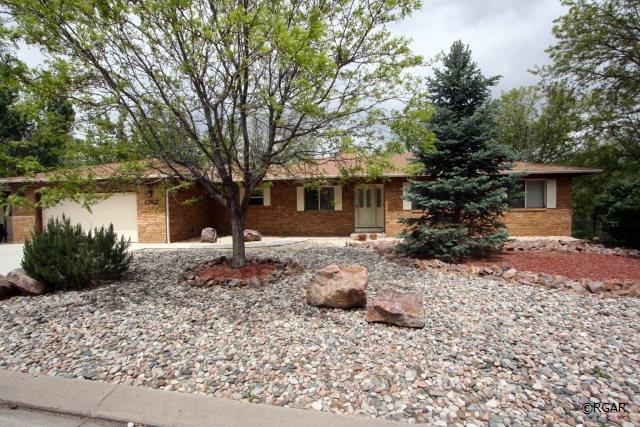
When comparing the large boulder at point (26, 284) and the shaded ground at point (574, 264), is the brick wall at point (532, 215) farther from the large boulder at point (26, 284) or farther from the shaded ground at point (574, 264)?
the large boulder at point (26, 284)

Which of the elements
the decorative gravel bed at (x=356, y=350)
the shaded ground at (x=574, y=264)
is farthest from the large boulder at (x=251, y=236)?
the shaded ground at (x=574, y=264)

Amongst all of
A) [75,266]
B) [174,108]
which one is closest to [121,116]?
[174,108]

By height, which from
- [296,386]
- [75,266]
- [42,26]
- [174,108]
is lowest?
[296,386]

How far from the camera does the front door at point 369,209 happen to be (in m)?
13.7

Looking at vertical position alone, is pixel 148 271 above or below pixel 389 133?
below

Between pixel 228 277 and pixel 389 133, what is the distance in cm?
369

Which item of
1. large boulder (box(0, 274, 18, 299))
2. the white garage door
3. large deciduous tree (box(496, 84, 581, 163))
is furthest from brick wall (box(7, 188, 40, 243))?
large deciduous tree (box(496, 84, 581, 163))

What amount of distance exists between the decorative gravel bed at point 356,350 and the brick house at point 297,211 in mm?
6408

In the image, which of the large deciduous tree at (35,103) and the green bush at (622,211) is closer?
the large deciduous tree at (35,103)

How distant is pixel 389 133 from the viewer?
212 inches

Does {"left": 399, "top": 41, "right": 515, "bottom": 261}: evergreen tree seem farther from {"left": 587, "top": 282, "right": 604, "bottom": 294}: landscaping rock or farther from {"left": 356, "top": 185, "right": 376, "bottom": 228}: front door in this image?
{"left": 356, "top": 185, "right": 376, "bottom": 228}: front door

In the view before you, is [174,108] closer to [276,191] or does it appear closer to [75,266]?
[75,266]

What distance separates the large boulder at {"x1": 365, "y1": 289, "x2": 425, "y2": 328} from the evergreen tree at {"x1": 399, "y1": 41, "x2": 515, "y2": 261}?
13.0 feet

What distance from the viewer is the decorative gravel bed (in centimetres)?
246
